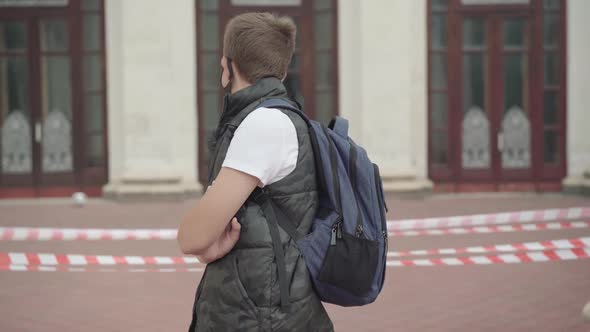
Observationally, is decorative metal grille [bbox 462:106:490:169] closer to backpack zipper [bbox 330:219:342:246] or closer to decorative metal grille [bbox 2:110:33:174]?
decorative metal grille [bbox 2:110:33:174]

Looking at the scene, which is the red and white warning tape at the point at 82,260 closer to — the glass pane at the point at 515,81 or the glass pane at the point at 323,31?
the glass pane at the point at 323,31

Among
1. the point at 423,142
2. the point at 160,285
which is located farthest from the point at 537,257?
the point at 423,142

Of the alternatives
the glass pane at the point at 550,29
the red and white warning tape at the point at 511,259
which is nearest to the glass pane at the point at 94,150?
the glass pane at the point at 550,29

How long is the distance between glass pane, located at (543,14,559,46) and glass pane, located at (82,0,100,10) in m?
6.65

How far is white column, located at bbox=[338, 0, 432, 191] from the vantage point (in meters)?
14.2

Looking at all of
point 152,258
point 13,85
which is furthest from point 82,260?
point 13,85

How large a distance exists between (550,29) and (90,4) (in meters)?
6.87

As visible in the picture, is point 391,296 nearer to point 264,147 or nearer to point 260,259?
point 260,259

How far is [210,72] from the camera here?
1477cm

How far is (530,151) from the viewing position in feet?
49.4

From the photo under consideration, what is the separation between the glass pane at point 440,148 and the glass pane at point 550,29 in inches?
81.8

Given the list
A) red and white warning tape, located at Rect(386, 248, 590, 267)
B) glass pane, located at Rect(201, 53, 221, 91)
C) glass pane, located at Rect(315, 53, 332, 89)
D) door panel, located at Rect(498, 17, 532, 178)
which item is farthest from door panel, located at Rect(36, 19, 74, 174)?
red and white warning tape, located at Rect(386, 248, 590, 267)

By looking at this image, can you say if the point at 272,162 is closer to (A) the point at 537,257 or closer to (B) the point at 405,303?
(B) the point at 405,303

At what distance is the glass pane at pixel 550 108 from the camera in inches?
592
